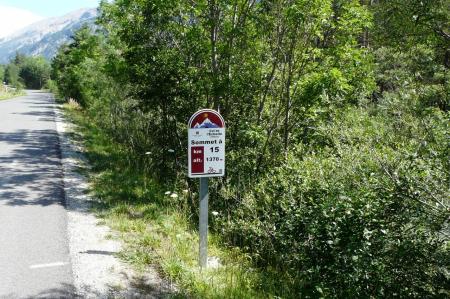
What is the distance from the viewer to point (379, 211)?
13.5 feet

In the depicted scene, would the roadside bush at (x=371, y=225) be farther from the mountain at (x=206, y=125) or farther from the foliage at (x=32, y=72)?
the foliage at (x=32, y=72)

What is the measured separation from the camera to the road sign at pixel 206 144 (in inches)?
188

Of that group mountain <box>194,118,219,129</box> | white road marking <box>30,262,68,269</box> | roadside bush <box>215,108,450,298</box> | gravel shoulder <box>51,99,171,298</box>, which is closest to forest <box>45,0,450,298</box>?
roadside bush <box>215,108,450,298</box>

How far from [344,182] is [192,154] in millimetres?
1896

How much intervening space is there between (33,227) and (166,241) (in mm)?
2100

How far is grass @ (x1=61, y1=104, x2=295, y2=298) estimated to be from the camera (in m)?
4.61

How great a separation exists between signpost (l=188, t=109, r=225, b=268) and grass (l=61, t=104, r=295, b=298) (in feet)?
1.62

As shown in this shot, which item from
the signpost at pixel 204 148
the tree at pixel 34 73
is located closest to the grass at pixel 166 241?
the signpost at pixel 204 148

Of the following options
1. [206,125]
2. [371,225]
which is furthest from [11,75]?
[371,225]

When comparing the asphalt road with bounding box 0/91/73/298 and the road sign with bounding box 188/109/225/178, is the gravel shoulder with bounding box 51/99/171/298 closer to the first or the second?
the asphalt road with bounding box 0/91/73/298

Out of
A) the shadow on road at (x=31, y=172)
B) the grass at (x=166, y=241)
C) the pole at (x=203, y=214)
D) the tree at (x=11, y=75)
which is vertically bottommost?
the grass at (x=166, y=241)

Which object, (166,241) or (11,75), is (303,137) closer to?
(166,241)

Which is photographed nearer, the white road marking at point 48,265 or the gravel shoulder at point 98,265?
the gravel shoulder at point 98,265

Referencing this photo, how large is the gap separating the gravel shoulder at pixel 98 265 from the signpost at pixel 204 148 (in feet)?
2.81
